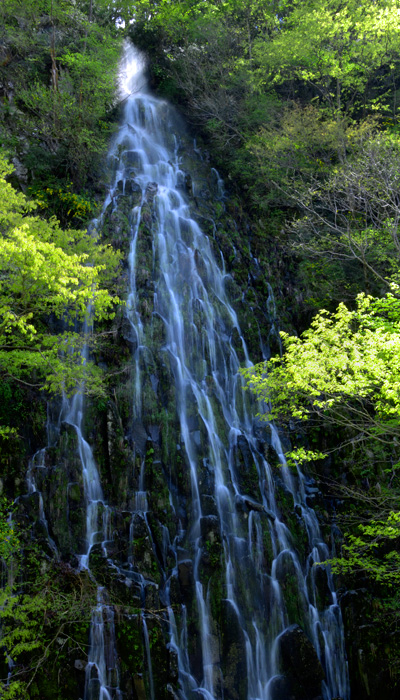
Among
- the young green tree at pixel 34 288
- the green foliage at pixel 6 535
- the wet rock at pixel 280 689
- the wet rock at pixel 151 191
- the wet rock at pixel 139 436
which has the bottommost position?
the wet rock at pixel 280 689

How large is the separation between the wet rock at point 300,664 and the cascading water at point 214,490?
218 millimetres

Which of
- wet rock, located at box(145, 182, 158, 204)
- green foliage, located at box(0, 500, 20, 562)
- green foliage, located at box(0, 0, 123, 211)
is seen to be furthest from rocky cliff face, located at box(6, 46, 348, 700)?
green foliage, located at box(0, 0, 123, 211)

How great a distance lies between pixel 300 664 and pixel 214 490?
14.7 ft

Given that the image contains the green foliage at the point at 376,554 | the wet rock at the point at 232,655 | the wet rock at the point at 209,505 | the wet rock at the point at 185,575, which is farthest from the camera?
the wet rock at the point at 209,505

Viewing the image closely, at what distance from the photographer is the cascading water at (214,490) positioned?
10.8 m

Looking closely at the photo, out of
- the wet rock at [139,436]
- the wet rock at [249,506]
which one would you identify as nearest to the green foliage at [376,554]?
the wet rock at [249,506]

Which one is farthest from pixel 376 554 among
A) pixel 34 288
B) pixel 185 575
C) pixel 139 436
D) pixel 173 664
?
pixel 34 288

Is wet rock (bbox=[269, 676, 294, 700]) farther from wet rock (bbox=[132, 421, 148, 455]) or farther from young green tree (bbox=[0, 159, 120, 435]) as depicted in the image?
young green tree (bbox=[0, 159, 120, 435])

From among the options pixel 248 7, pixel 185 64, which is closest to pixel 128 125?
pixel 185 64

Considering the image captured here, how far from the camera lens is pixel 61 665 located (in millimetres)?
8953

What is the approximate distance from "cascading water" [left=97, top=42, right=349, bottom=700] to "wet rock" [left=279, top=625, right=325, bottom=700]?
0.72ft

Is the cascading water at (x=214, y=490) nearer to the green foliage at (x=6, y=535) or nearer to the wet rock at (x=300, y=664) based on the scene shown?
the wet rock at (x=300, y=664)

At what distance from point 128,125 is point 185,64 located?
4841 millimetres

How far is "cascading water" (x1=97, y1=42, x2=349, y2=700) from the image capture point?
10750mm
